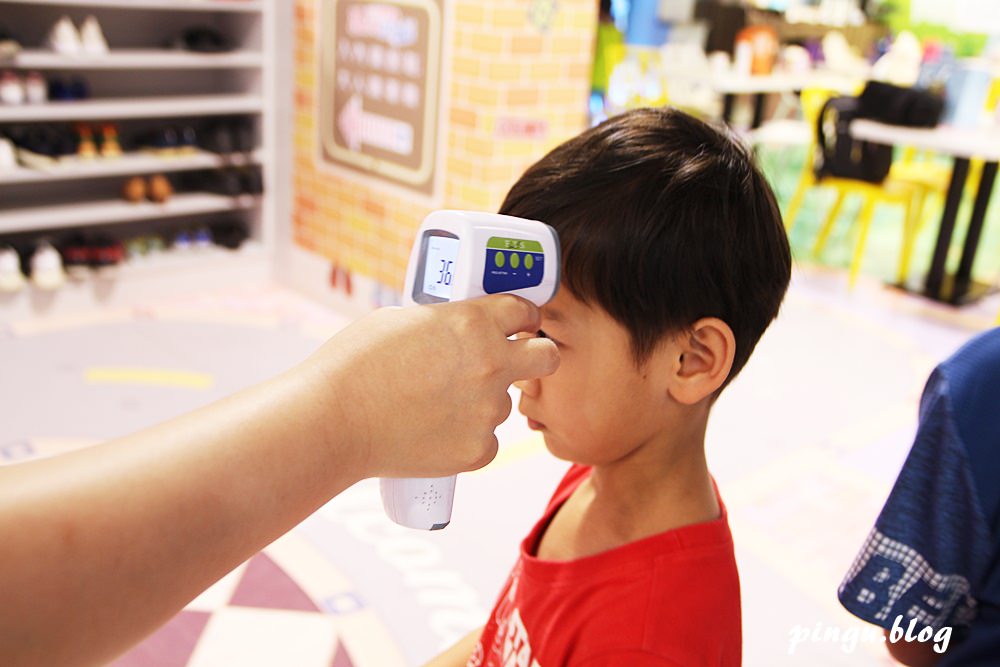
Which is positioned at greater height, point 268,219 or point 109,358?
point 268,219

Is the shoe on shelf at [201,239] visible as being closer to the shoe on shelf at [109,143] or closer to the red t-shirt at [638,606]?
the shoe on shelf at [109,143]

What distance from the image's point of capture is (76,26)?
3.49m

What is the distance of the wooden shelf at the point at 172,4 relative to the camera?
3.20m

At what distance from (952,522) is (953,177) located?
159 inches

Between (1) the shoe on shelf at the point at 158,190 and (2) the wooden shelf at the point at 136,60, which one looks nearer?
(2) the wooden shelf at the point at 136,60

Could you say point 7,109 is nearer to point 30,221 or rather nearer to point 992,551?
point 30,221

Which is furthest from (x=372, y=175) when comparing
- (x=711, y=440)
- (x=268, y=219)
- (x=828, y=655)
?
(x=828, y=655)

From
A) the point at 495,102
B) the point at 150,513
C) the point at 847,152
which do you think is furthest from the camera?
the point at 847,152

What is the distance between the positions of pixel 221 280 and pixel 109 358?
85cm

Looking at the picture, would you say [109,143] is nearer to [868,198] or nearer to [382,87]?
[382,87]

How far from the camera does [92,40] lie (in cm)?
329

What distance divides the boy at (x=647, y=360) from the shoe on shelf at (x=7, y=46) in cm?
277

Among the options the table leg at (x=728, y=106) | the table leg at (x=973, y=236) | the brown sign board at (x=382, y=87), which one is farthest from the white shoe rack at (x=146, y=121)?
the table leg at (x=728, y=106)

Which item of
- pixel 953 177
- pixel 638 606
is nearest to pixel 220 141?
pixel 638 606
